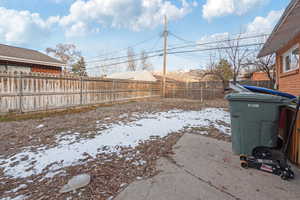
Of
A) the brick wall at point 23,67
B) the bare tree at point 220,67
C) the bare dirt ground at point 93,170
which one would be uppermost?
the bare tree at point 220,67

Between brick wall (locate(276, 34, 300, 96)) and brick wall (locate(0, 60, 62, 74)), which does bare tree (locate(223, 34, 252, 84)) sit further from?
brick wall (locate(0, 60, 62, 74))

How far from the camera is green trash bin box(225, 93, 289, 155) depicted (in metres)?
1.81

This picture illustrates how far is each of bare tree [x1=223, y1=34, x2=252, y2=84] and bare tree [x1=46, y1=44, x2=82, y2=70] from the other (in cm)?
2320

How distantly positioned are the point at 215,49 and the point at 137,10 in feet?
27.4

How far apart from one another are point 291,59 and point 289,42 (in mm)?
546

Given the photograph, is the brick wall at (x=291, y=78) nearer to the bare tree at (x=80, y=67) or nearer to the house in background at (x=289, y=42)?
the house in background at (x=289, y=42)

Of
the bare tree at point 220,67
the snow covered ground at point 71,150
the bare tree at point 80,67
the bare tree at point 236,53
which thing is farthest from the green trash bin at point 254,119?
the bare tree at point 80,67

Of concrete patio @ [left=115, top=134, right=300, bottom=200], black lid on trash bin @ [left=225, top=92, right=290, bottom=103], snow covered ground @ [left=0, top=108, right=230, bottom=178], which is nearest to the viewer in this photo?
concrete patio @ [left=115, top=134, right=300, bottom=200]

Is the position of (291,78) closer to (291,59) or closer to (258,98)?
(291,59)

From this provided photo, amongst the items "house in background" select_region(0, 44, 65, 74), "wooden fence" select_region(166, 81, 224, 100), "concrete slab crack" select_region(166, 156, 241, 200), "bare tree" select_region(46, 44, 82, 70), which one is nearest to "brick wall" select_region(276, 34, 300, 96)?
"concrete slab crack" select_region(166, 156, 241, 200)

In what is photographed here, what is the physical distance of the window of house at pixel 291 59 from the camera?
406cm

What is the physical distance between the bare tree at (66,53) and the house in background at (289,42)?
86.9 feet

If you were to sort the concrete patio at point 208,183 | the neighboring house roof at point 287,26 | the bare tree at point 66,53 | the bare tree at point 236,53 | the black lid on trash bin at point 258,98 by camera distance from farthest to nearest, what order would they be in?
the bare tree at point 66,53
the bare tree at point 236,53
the neighboring house roof at point 287,26
the black lid on trash bin at point 258,98
the concrete patio at point 208,183

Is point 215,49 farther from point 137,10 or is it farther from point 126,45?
point 126,45
